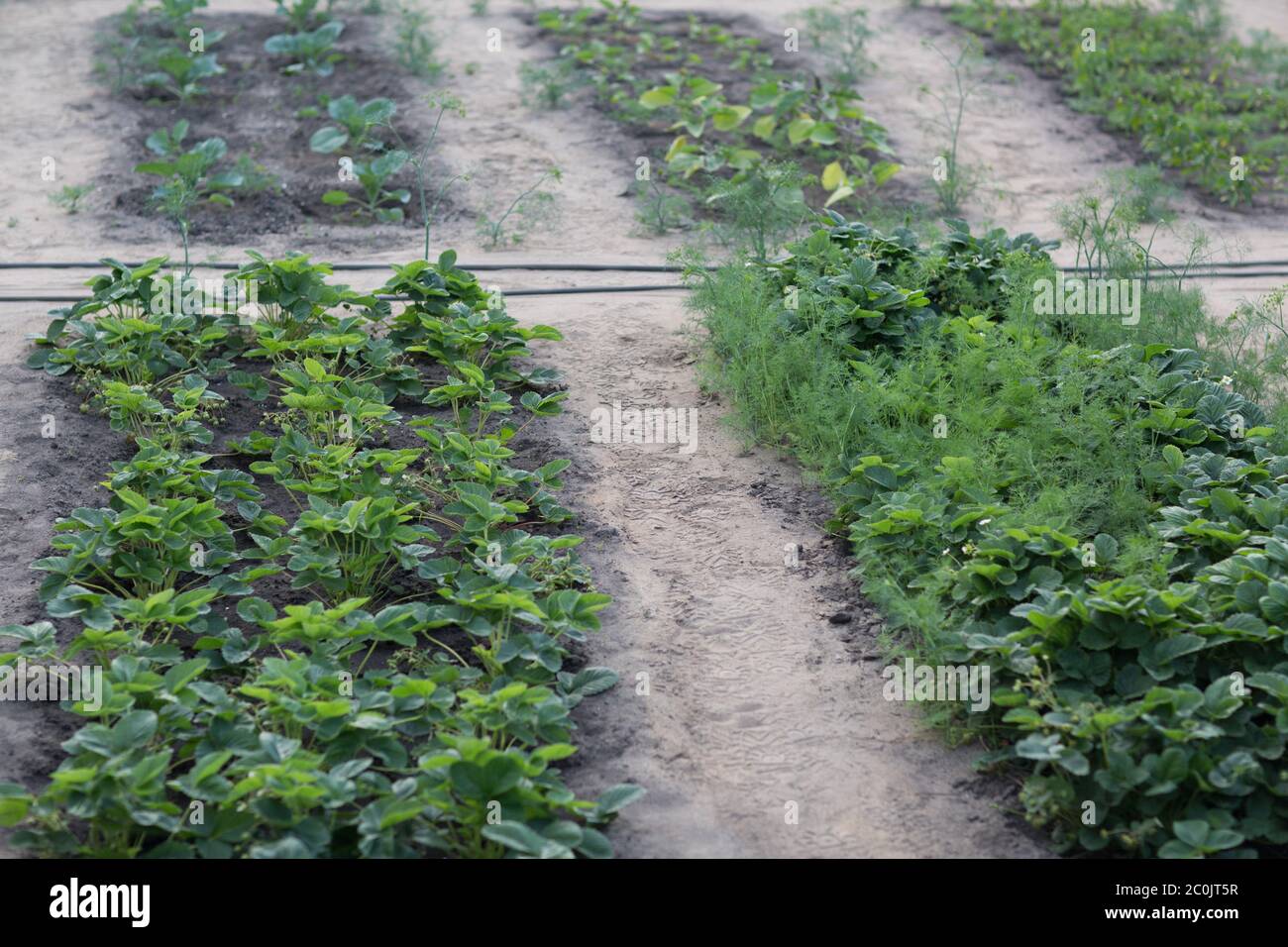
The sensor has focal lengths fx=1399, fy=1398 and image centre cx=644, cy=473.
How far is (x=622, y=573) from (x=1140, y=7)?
29.6 ft

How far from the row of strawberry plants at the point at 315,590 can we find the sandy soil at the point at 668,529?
0.74 feet

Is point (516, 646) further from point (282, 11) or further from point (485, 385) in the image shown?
point (282, 11)

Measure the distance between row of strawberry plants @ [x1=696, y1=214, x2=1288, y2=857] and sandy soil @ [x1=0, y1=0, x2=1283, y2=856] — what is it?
0.25 meters

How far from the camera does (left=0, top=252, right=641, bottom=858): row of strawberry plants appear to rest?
12.2 feet

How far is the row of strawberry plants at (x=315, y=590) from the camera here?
3727 millimetres

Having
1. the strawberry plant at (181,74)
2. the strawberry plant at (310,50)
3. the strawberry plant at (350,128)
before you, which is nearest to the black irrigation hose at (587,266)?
the strawberry plant at (350,128)

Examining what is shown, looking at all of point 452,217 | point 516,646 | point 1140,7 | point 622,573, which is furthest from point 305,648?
point 1140,7

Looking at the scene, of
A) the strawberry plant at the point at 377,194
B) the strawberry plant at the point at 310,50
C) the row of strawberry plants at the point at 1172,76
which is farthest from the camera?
the strawberry plant at the point at 310,50

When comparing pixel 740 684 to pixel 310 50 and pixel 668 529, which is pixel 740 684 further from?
pixel 310 50

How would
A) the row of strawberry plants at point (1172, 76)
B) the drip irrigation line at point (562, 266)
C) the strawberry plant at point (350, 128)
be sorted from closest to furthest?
the drip irrigation line at point (562, 266) → the strawberry plant at point (350, 128) → the row of strawberry plants at point (1172, 76)

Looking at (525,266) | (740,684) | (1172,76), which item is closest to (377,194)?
(525,266)

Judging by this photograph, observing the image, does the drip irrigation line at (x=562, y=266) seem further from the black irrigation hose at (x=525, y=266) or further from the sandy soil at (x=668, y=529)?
the sandy soil at (x=668, y=529)
